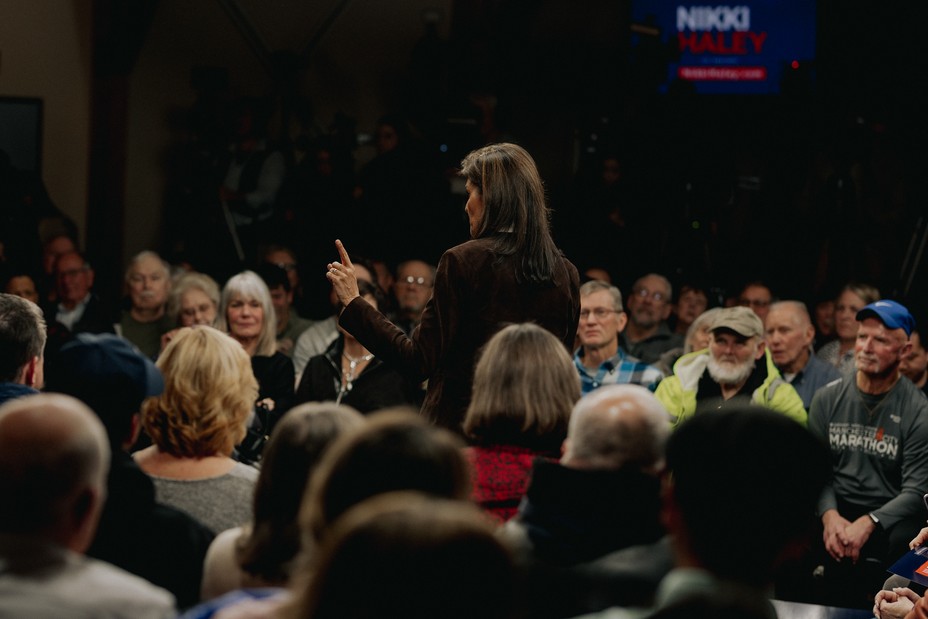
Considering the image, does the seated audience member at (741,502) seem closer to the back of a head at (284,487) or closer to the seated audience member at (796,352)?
the back of a head at (284,487)

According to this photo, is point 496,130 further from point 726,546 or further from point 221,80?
point 726,546

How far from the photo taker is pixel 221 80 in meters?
7.97

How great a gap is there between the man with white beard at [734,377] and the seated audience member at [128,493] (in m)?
2.57

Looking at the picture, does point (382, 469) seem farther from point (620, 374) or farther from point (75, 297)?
point (75, 297)

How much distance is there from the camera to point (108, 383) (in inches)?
81.7

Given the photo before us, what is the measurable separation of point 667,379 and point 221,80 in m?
4.50

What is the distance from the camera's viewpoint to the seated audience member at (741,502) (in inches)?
54.7

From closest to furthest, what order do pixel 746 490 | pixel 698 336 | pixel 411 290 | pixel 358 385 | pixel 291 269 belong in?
pixel 746 490 < pixel 358 385 < pixel 698 336 < pixel 411 290 < pixel 291 269

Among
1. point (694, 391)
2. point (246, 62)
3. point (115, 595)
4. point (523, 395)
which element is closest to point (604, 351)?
point (694, 391)

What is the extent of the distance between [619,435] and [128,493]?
0.80 meters

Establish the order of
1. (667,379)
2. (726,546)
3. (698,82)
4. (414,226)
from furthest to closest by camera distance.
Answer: (698,82)
(414,226)
(667,379)
(726,546)

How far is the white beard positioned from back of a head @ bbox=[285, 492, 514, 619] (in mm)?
3391

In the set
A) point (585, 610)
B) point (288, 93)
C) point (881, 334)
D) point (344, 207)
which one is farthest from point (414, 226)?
point (585, 610)

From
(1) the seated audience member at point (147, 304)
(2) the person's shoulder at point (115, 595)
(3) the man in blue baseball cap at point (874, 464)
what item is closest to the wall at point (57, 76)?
(1) the seated audience member at point (147, 304)
